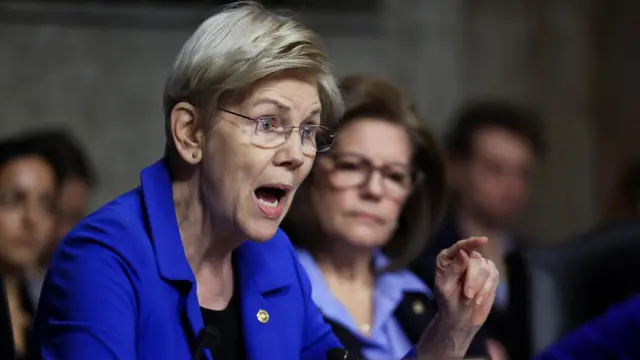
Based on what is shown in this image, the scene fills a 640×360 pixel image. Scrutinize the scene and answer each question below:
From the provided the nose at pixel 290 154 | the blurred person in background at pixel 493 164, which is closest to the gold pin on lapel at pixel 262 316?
the nose at pixel 290 154

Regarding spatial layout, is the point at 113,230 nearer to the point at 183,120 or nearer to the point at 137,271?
the point at 137,271

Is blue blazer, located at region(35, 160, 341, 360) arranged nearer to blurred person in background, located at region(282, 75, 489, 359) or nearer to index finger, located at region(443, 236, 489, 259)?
index finger, located at region(443, 236, 489, 259)

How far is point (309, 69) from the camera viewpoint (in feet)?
5.51

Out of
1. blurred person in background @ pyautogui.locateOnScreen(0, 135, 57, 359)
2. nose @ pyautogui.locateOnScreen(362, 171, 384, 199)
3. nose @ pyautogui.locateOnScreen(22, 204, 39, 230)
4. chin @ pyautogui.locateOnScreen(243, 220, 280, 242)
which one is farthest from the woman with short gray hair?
nose @ pyautogui.locateOnScreen(22, 204, 39, 230)

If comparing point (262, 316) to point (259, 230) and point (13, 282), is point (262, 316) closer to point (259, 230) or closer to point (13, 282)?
point (259, 230)

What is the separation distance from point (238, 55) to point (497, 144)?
6.78 feet

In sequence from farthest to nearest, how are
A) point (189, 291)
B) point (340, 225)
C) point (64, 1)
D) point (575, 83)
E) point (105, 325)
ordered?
point (575, 83)
point (64, 1)
point (340, 225)
point (189, 291)
point (105, 325)

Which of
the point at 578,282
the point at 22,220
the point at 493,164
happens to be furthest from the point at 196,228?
the point at 493,164

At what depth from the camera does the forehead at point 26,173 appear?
2.76m

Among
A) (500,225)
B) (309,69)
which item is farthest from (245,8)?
(500,225)

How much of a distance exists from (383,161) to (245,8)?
73cm

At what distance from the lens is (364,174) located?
233cm

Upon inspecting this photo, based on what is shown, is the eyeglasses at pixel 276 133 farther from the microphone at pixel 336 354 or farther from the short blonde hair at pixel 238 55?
the microphone at pixel 336 354

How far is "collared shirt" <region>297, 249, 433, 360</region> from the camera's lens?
7.34ft
